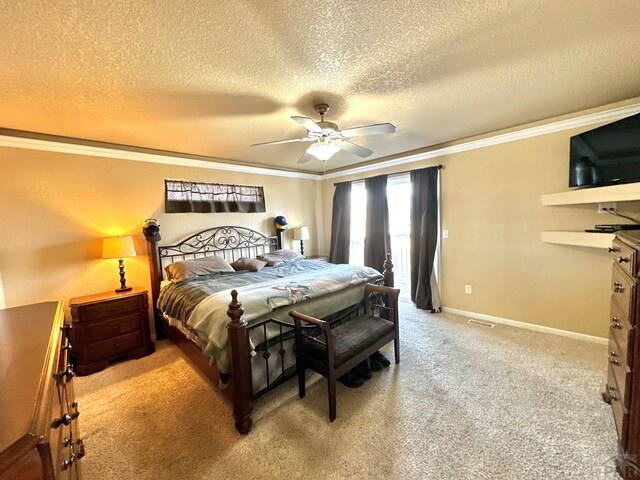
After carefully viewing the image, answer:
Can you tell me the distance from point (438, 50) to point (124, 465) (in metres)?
3.34

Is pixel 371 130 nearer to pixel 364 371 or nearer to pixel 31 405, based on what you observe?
pixel 364 371

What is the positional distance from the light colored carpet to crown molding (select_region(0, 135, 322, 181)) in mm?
2448

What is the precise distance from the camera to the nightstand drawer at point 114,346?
2689 millimetres

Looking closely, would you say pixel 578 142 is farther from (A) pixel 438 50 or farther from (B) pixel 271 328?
(B) pixel 271 328

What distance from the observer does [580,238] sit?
2578 mm

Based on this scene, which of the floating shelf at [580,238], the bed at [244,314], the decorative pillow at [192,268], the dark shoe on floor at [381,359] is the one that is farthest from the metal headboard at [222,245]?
the floating shelf at [580,238]

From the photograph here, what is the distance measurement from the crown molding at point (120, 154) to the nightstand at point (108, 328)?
65.1 inches

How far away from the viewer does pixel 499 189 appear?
339 cm

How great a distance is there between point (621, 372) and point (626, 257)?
0.67 m

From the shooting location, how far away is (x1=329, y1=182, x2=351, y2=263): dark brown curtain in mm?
5055

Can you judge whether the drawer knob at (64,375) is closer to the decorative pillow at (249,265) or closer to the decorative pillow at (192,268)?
the decorative pillow at (192,268)

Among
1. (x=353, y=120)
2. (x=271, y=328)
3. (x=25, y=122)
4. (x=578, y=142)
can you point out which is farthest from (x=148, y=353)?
(x=578, y=142)

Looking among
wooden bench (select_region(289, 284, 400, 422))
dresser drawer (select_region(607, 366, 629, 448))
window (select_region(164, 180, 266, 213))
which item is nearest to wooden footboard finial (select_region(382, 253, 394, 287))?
wooden bench (select_region(289, 284, 400, 422))

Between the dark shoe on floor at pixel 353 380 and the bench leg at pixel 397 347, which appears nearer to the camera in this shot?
the dark shoe on floor at pixel 353 380
